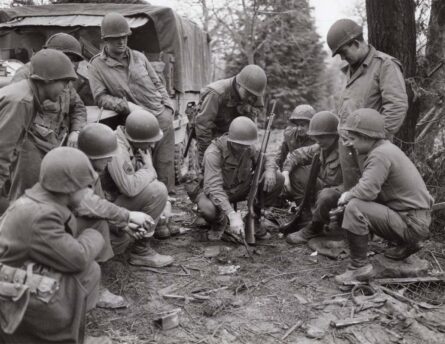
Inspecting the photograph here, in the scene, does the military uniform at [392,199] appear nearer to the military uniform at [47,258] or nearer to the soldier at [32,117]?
the military uniform at [47,258]

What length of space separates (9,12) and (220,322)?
677 cm

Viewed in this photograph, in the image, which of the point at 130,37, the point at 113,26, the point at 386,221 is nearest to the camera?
the point at 386,221

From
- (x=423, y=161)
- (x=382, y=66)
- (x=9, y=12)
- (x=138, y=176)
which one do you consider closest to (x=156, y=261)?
(x=138, y=176)

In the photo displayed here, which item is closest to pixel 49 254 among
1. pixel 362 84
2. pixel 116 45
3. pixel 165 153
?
pixel 116 45

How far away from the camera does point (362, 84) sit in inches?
193

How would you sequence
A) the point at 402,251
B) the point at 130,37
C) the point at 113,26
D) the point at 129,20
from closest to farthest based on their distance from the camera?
the point at 402,251 → the point at 113,26 → the point at 129,20 → the point at 130,37

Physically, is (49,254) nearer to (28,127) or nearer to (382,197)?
(28,127)

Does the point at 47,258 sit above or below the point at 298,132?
above

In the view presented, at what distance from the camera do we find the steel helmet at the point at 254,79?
5.37 m

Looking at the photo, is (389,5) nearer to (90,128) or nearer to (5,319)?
(90,128)

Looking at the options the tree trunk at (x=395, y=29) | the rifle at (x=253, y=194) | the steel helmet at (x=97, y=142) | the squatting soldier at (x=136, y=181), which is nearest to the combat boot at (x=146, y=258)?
the squatting soldier at (x=136, y=181)

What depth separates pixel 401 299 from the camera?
4090 mm

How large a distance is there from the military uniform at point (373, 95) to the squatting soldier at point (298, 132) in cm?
117

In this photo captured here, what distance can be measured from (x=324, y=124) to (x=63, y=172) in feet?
10.4
